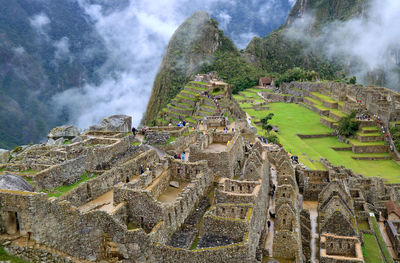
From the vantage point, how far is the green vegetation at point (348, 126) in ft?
205

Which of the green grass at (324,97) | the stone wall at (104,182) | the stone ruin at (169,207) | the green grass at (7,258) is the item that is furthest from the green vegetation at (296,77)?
the green grass at (7,258)

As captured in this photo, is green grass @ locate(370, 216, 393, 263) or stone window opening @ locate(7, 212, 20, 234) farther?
green grass @ locate(370, 216, 393, 263)

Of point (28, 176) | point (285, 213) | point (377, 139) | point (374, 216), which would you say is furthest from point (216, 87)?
point (28, 176)

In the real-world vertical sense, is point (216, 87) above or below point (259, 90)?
below

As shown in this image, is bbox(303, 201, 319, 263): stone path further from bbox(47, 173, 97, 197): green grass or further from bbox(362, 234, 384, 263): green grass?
bbox(47, 173, 97, 197): green grass

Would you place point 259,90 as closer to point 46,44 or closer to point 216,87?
point 216,87

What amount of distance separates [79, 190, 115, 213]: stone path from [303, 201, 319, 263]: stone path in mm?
11110

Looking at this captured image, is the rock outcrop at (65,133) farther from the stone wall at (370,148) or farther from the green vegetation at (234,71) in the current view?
the green vegetation at (234,71)

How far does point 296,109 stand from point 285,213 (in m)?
Answer: 67.8

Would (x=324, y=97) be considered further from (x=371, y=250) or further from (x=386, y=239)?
(x=371, y=250)

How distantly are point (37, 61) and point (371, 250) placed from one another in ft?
111

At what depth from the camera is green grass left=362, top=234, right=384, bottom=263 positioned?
77.1 ft

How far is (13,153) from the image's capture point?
27.1 metres

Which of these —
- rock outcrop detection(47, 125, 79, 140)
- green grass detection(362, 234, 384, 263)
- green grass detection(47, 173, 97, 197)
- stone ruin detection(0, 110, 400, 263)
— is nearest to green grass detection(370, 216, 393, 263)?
stone ruin detection(0, 110, 400, 263)
